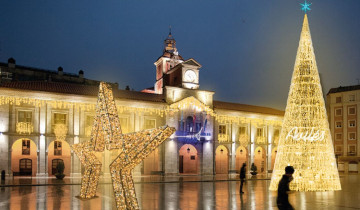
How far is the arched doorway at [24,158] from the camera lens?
37906mm

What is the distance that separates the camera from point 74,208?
13867 mm

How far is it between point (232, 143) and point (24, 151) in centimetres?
2403

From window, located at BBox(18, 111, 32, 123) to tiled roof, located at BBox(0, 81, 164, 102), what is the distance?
2.35 metres

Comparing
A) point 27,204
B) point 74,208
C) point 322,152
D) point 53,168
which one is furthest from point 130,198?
point 53,168

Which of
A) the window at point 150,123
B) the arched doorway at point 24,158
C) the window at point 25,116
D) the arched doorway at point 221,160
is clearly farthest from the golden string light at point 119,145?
the arched doorway at point 221,160

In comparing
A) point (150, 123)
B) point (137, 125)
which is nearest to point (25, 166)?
point (137, 125)

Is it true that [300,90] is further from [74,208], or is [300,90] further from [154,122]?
[154,122]

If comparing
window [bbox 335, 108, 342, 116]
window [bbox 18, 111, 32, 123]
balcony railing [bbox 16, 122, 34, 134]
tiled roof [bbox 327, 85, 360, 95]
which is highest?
tiled roof [bbox 327, 85, 360, 95]

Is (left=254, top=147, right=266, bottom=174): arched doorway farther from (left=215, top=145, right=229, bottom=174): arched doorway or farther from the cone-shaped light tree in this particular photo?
the cone-shaped light tree

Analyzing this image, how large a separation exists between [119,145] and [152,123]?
1101 inches

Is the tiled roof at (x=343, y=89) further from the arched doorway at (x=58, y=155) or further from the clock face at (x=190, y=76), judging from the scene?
the arched doorway at (x=58, y=155)

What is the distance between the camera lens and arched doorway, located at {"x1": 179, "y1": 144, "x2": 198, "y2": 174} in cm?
4652

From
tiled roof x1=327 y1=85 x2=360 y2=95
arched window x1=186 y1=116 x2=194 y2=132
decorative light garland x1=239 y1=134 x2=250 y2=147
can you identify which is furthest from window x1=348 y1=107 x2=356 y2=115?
arched window x1=186 y1=116 x2=194 y2=132

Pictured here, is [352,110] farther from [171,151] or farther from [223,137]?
[171,151]
